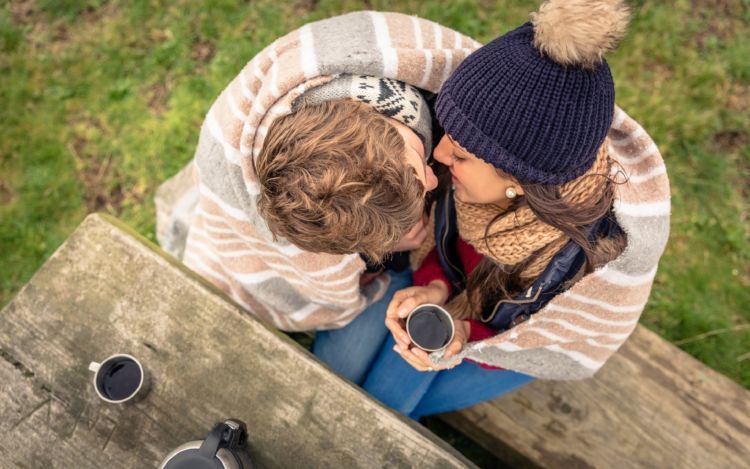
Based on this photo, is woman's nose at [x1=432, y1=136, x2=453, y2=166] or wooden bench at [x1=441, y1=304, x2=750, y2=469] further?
wooden bench at [x1=441, y1=304, x2=750, y2=469]

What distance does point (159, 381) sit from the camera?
5.09 feet

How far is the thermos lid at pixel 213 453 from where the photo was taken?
133 centimetres

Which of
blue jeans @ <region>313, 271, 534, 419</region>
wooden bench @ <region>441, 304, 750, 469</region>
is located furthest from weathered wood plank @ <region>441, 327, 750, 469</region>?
blue jeans @ <region>313, 271, 534, 419</region>

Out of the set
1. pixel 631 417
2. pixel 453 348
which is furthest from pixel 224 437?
pixel 631 417

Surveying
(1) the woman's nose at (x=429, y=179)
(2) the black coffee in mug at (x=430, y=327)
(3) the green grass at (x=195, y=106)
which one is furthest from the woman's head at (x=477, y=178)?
(3) the green grass at (x=195, y=106)

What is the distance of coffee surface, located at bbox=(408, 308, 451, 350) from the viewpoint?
1767 mm

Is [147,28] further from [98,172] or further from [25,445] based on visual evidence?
[25,445]

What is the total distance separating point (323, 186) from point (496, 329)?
109cm

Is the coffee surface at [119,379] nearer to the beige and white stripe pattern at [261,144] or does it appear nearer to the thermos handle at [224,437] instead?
the thermos handle at [224,437]

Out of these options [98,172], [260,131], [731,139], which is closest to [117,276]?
[260,131]

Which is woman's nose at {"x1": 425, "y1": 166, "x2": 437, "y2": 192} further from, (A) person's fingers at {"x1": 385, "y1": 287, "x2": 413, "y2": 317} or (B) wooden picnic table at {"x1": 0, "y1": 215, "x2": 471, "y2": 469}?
(B) wooden picnic table at {"x1": 0, "y1": 215, "x2": 471, "y2": 469}

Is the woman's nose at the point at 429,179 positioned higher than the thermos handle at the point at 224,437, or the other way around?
the woman's nose at the point at 429,179

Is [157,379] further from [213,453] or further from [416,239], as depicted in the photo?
[416,239]

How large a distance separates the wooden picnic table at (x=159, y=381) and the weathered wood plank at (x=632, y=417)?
868 mm
